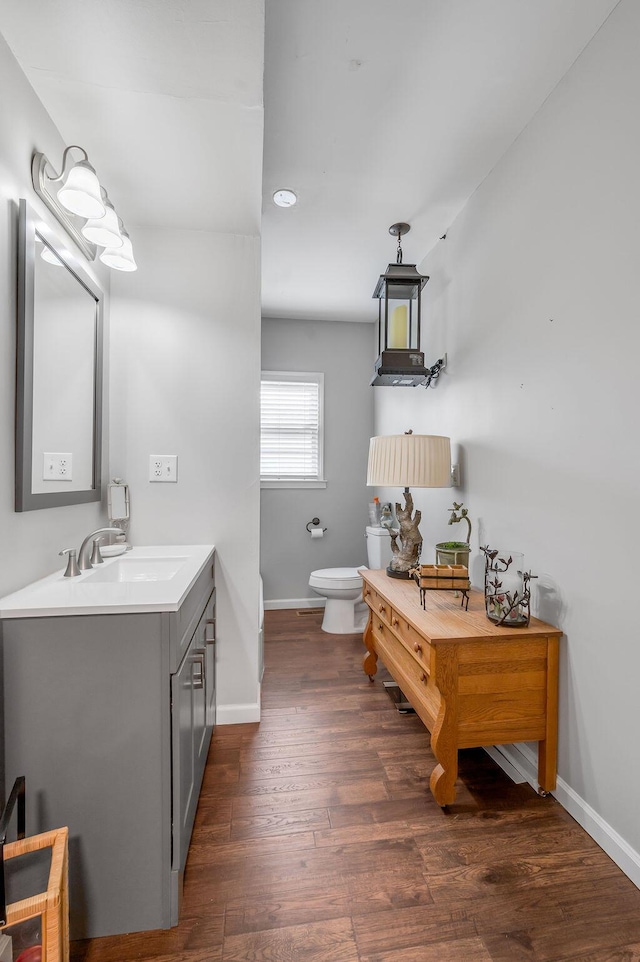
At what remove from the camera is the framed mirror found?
1.29m

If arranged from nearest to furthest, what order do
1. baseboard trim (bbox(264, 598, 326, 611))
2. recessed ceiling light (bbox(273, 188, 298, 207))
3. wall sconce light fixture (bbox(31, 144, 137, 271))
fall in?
wall sconce light fixture (bbox(31, 144, 137, 271)) → recessed ceiling light (bbox(273, 188, 298, 207)) → baseboard trim (bbox(264, 598, 326, 611))

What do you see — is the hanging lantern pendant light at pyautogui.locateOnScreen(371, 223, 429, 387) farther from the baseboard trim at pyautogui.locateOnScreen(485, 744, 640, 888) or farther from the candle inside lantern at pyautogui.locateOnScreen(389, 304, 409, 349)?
the baseboard trim at pyautogui.locateOnScreen(485, 744, 640, 888)

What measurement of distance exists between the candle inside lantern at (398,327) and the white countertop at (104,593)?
62.4 inches

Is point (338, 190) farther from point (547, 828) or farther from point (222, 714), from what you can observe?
point (547, 828)

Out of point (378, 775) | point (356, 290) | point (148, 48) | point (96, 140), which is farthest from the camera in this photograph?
point (356, 290)

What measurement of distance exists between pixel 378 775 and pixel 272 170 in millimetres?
2691

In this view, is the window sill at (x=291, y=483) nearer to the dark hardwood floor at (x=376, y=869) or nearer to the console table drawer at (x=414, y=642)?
the console table drawer at (x=414, y=642)

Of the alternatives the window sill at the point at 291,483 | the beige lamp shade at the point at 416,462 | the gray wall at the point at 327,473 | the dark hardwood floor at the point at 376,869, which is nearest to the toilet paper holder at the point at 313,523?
the gray wall at the point at 327,473

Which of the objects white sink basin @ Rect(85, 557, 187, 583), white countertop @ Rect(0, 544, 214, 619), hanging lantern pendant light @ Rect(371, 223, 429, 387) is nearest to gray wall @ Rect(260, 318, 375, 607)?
hanging lantern pendant light @ Rect(371, 223, 429, 387)

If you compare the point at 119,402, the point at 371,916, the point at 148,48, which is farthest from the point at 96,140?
the point at 371,916

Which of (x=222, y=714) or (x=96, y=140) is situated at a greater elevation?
(x=96, y=140)

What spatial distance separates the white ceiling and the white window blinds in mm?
1792

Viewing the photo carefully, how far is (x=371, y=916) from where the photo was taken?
1184 mm

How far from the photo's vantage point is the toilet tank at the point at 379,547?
11.2 ft
